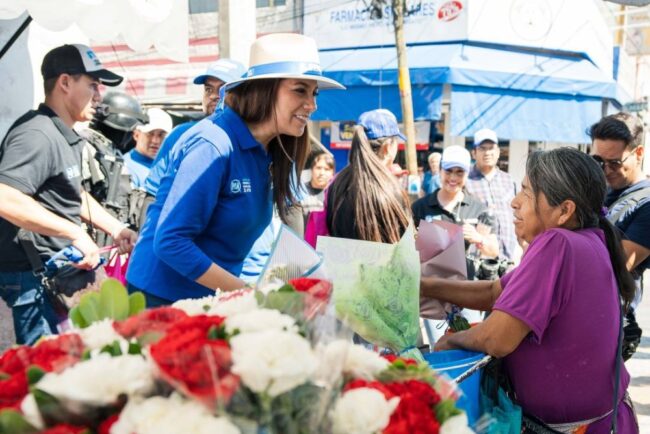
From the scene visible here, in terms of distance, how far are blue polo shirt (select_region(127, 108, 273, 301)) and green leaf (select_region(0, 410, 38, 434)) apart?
1.25m

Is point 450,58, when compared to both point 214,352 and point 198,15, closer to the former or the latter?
point 198,15

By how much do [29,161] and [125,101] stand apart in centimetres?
276

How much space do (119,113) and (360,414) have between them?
15.5 feet

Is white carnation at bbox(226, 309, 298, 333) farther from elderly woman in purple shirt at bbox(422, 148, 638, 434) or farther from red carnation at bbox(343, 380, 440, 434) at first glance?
elderly woman in purple shirt at bbox(422, 148, 638, 434)

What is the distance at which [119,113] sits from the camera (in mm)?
5262

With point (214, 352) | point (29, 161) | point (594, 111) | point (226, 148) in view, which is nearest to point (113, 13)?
point (29, 161)

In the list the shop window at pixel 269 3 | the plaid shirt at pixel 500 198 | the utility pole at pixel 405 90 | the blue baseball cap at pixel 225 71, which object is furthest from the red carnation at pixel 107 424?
the shop window at pixel 269 3

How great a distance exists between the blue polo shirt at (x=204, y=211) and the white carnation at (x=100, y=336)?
104 cm

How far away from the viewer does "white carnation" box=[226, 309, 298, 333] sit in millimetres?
1050

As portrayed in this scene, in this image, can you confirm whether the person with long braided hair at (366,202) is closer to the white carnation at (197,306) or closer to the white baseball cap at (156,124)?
the white carnation at (197,306)

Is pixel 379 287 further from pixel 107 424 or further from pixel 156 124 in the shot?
pixel 156 124

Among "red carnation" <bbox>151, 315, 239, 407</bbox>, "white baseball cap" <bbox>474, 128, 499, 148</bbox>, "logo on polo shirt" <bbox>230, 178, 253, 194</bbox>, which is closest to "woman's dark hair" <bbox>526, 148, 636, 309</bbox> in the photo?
"logo on polo shirt" <bbox>230, 178, 253, 194</bbox>

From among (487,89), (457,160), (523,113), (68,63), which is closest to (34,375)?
(68,63)

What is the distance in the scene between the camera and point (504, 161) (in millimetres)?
16172
